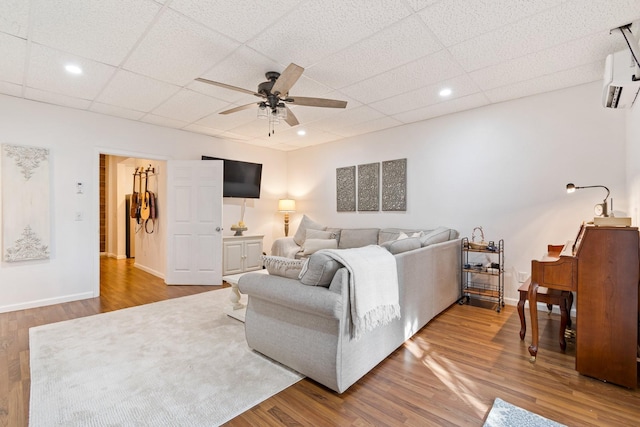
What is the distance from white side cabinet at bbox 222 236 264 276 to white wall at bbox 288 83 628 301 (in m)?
2.47

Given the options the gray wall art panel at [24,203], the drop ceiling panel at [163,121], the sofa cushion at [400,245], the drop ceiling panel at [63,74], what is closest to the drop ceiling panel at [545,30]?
the sofa cushion at [400,245]

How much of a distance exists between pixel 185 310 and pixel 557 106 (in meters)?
5.05

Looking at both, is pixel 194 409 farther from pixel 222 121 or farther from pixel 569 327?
pixel 222 121

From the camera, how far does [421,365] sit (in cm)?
232

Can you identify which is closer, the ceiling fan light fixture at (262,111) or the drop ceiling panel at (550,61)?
the drop ceiling panel at (550,61)

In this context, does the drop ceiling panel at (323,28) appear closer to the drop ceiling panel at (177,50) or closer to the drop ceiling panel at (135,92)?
the drop ceiling panel at (177,50)

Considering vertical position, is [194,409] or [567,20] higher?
[567,20]

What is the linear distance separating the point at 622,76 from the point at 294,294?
312 cm

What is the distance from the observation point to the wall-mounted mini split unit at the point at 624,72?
7.29 ft

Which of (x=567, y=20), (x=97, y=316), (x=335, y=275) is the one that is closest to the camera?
(x=335, y=275)

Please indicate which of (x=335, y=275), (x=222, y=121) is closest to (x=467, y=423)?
(x=335, y=275)

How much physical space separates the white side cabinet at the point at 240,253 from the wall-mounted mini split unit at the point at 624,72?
524 cm

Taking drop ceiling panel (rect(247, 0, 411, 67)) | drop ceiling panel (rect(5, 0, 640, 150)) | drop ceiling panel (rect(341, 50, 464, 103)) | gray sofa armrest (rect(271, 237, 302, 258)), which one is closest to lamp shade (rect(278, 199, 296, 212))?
gray sofa armrest (rect(271, 237, 302, 258))

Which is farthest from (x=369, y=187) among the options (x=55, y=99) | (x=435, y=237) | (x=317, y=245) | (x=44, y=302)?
(x=44, y=302)
